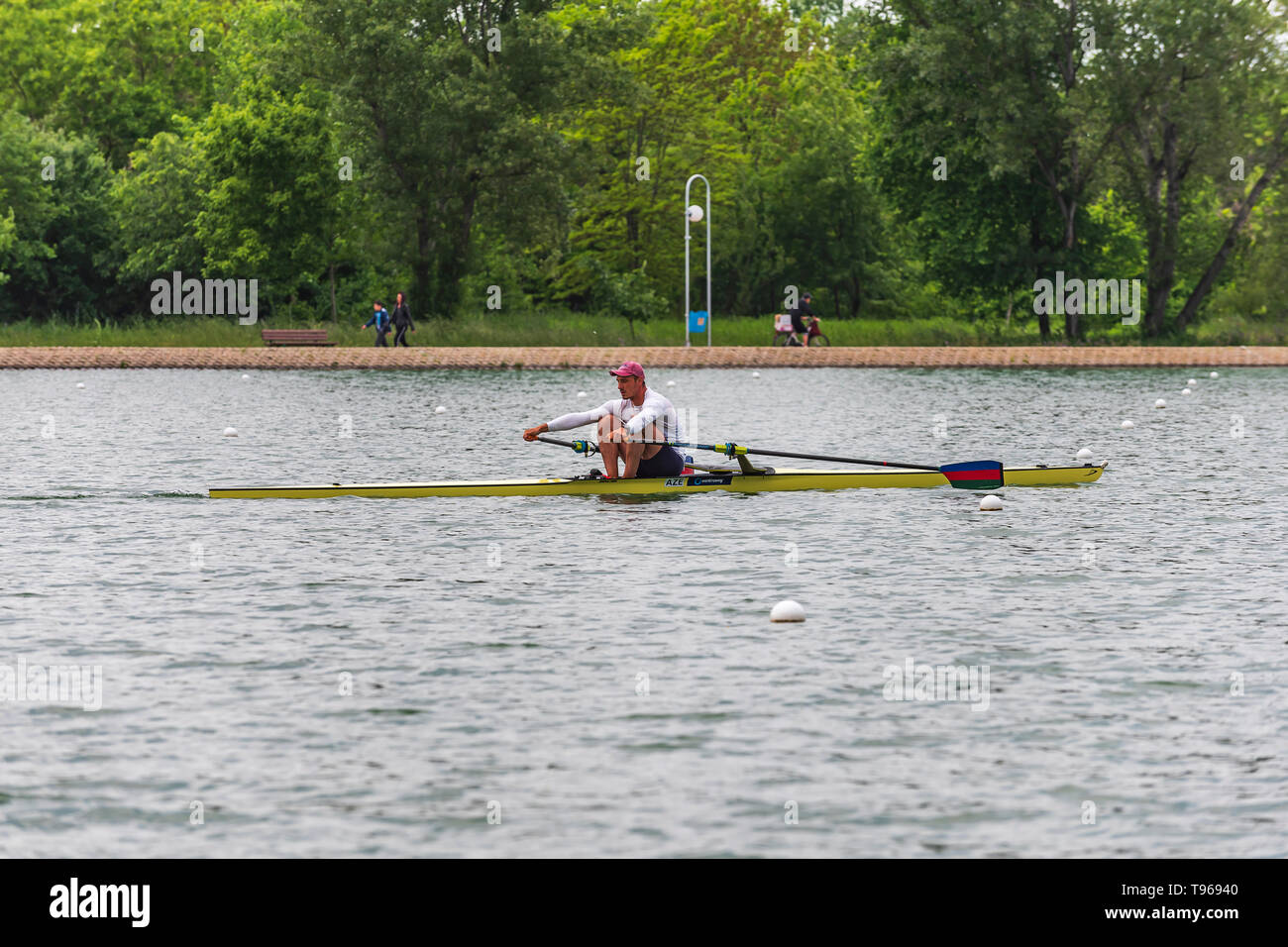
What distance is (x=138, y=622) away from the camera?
14.0 meters

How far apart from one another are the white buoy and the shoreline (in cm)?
3978

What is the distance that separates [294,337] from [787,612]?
148ft

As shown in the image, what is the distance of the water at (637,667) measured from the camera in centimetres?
897

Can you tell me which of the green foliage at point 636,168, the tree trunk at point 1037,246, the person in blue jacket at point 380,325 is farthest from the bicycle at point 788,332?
the person in blue jacket at point 380,325

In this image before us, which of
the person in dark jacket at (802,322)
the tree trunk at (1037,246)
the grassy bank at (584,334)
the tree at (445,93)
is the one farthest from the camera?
the tree trunk at (1037,246)

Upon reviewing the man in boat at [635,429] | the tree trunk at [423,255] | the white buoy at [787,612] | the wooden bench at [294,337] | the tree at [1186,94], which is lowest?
the white buoy at [787,612]

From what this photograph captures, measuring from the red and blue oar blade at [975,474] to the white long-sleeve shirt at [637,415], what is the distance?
3960 mm

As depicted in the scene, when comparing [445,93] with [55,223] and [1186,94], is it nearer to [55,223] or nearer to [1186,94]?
[55,223]

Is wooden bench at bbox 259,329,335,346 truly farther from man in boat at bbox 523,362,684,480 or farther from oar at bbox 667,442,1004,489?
man in boat at bbox 523,362,684,480

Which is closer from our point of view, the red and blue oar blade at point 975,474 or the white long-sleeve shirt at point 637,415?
the white long-sleeve shirt at point 637,415

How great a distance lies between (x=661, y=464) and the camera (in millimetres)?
21469

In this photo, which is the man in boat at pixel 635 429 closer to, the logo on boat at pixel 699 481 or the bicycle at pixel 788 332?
the logo on boat at pixel 699 481

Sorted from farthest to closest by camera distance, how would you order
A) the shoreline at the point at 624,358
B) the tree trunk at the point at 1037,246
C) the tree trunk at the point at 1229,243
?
the tree trunk at the point at 1037,246 < the tree trunk at the point at 1229,243 < the shoreline at the point at 624,358
